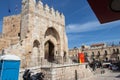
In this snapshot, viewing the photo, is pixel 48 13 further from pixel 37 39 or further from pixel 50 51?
pixel 50 51

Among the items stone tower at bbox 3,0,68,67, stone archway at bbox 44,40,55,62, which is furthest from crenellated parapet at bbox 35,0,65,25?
stone archway at bbox 44,40,55,62

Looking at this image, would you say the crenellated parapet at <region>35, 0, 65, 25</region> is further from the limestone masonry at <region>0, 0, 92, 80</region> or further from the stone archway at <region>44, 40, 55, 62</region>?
the stone archway at <region>44, 40, 55, 62</region>

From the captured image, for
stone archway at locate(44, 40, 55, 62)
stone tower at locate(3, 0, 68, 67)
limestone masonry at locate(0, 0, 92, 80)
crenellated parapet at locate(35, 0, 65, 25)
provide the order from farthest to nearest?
stone archway at locate(44, 40, 55, 62) < crenellated parapet at locate(35, 0, 65, 25) < stone tower at locate(3, 0, 68, 67) < limestone masonry at locate(0, 0, 92, 80)

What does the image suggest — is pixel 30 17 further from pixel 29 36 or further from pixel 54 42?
pixel 54 42

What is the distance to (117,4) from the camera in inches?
104

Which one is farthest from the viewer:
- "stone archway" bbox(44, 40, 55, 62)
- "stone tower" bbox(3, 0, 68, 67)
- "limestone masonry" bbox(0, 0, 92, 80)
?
"stone archway" bbox(44, 40, 55, 62)

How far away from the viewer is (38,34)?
15.9m

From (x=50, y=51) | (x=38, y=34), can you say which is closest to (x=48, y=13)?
(x=38, y=34)

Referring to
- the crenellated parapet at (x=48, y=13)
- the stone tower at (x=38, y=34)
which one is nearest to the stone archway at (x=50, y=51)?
the stone tower at (x=38, y=34)

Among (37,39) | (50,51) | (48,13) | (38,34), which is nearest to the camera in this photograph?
(37,39)

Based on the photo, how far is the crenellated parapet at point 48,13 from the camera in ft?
54.4

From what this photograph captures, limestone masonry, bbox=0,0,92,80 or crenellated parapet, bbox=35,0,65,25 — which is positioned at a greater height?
crenellated parapet, bbox=35,0,65,25

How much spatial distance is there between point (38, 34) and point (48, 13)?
345 centimetres

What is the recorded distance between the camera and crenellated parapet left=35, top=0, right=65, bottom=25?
16573mm
